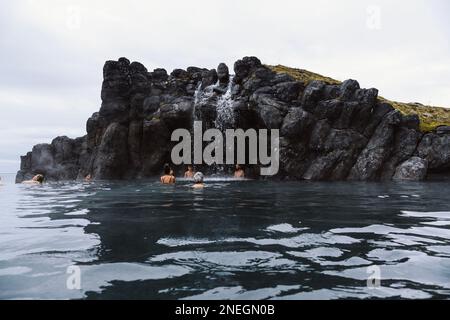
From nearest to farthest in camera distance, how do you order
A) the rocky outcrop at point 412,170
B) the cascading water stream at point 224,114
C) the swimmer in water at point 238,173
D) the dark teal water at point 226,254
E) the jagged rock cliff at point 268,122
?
the dark teal water at point 226,254, the rocky outcrop at point 412,170, the jagged rock cliff at point 268,122, the swimmer in water at point 238,173, the cascading water stream at point 224,114

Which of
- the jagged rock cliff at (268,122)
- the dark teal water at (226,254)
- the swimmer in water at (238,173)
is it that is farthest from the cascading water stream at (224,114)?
the dark teal water at (226,254)

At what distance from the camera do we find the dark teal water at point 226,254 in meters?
5.83

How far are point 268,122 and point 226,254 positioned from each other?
37076 millimetres

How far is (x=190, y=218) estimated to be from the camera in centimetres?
1273

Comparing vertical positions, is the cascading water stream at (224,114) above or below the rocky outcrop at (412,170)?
above

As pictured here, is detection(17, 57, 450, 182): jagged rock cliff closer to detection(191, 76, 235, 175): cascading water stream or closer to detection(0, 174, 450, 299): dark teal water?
detection(191, 76, 235, 175): cascading water stream

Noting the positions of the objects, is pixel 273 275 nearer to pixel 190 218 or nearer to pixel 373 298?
pixel 373 298

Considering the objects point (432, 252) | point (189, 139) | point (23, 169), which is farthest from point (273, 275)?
point (23, 169)

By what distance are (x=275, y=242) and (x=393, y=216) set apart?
6.40 meters

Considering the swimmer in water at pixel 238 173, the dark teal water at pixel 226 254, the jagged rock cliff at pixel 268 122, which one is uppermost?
the jagged rock cliff at pixel 268 122

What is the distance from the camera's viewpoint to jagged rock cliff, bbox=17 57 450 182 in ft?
137

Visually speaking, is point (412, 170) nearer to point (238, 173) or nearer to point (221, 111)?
point (238, 173)

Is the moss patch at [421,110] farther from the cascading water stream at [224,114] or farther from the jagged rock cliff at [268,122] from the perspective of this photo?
the cascading water stream at [224,114]

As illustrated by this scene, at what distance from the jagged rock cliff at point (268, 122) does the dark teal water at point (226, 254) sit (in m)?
28.7
